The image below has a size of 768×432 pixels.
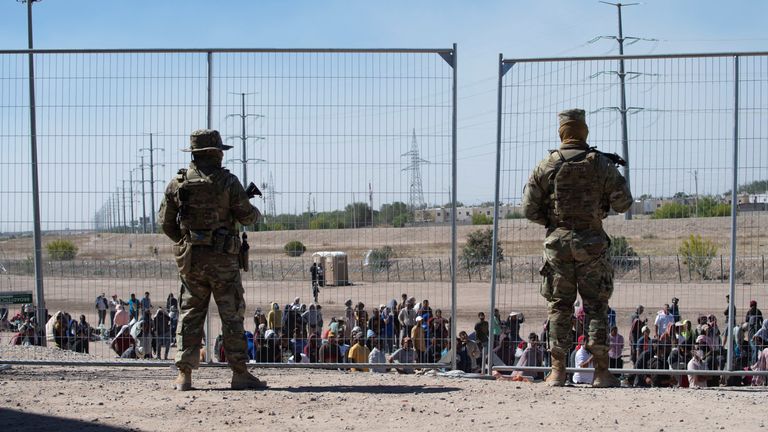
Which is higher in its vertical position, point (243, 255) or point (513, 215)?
point (513, 215)

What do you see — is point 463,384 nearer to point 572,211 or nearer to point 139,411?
point 572,211

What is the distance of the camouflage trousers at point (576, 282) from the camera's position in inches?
291

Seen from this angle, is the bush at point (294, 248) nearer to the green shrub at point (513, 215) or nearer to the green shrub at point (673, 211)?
the green shrub at point (513, 215)

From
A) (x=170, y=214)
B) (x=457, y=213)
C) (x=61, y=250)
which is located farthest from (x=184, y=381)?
(x=457, y=213)

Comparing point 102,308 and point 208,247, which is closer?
point 208,247

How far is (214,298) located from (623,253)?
4691 mm

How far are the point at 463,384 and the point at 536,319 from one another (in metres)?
7.43

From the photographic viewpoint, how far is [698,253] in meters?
9.64

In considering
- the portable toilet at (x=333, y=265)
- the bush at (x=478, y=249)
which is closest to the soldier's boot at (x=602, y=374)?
the bush at (x=478, y=249)

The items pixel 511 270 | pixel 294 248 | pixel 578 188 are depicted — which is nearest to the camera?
pixel 578 188

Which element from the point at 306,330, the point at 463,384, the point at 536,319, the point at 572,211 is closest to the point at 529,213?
the point at 572,211

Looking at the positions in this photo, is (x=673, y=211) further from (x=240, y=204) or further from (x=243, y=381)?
(x=243, y=381)

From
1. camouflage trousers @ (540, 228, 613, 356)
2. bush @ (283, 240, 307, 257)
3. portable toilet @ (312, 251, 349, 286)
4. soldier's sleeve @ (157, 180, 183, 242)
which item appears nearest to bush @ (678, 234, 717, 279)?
camouflage trousers @ (540, 228, 613, 356)

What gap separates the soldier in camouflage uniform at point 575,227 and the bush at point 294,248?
8.00 feet
